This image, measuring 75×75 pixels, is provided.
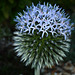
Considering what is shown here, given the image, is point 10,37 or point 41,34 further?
point 10,37

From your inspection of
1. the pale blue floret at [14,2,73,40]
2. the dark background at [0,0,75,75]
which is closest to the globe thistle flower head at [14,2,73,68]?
the pale blue floret at [14,2,73,40]

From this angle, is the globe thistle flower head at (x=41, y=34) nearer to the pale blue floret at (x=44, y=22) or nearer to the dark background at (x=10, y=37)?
the pale blue floret at (x=44, y=22)

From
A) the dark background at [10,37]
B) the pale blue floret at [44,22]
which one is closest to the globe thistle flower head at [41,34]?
the pale blue floret at [44,22]

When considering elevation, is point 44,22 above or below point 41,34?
above

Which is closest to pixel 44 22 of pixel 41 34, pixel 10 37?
pixel 41 34

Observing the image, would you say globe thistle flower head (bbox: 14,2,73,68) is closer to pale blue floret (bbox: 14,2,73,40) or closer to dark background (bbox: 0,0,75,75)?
pale blue floret (bbox: 14,2,73,40)

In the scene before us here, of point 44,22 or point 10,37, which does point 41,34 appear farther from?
point 10,37
